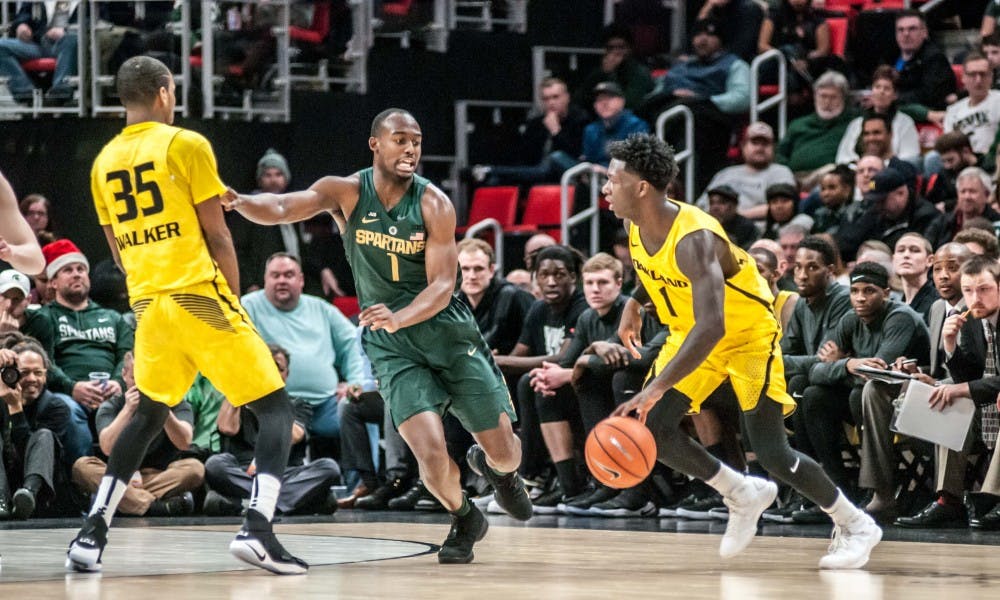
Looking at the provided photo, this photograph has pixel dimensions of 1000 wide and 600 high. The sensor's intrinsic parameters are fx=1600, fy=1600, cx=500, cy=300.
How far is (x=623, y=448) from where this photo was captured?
598cm

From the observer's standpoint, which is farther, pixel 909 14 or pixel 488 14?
pixel 488 14

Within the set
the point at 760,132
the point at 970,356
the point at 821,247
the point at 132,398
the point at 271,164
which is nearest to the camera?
the point at 970,356

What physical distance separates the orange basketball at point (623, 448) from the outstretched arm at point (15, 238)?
218 centimetres

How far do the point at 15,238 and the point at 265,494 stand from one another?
1338mm

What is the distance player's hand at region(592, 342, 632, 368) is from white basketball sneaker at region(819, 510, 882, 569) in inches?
118

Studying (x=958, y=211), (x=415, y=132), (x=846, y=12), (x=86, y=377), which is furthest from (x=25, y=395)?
(x=846, y=12)

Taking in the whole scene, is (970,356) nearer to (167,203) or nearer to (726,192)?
(726,192)

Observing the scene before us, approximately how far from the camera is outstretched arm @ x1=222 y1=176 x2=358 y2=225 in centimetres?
625

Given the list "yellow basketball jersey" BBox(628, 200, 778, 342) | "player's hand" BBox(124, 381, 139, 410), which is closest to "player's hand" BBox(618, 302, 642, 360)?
"yellow basketball jersey" BBox(628, 200, 778, 342)

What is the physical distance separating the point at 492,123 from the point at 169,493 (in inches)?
236

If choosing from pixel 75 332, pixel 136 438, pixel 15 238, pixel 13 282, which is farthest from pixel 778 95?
pixel 15 238

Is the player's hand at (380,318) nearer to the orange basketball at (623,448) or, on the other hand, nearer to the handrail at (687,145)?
the orange basketball at (623,448)

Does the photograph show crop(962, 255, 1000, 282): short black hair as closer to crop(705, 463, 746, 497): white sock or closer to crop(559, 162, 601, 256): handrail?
crop(705, 463, 746, 497): white sock

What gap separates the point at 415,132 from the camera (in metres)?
6.64
